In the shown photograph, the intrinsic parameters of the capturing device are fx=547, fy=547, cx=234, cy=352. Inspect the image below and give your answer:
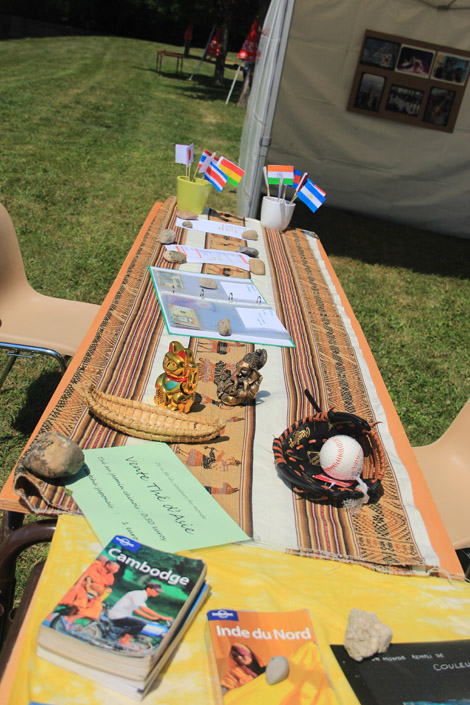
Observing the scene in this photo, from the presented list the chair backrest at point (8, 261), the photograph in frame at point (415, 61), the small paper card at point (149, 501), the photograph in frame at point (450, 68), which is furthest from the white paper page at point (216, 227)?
the photograph in frame at point (450, 68)

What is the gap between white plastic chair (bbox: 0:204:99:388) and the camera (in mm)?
2150

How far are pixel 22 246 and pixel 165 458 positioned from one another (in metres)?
3.46

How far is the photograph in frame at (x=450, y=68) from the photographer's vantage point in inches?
206

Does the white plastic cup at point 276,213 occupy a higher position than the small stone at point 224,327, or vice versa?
the white plastic cup at point 276,213

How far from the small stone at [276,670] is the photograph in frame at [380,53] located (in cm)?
565

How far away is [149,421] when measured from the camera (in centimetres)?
124

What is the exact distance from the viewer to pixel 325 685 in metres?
0.77

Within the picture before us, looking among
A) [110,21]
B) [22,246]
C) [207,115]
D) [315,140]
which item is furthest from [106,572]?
[110,21]

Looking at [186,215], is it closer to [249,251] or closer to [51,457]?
[249,251]

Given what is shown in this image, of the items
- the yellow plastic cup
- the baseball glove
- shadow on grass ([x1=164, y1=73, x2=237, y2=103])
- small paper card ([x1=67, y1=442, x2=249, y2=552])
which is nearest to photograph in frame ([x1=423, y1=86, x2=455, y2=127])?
the yellow plastic cup

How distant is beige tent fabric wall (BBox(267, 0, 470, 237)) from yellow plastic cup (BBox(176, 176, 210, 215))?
2950 mm

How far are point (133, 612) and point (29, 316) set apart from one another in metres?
1.91

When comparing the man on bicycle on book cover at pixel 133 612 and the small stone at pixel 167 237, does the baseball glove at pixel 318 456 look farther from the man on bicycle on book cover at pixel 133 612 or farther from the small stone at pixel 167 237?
the small stone at pixel 167 237

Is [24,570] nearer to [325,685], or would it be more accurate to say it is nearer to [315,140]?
[325,685]
